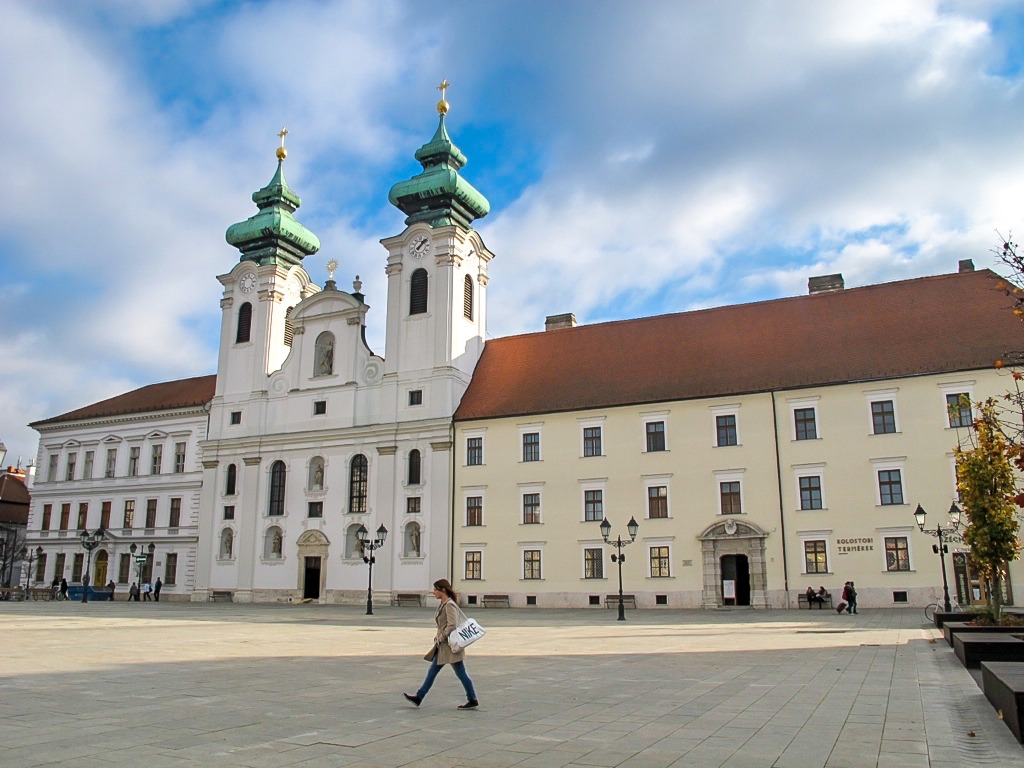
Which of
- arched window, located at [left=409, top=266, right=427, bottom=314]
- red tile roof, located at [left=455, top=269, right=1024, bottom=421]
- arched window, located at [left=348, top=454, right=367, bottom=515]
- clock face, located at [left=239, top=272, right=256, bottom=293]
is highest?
clock face, located at [left=239, top=272, right=256, bottom=293]

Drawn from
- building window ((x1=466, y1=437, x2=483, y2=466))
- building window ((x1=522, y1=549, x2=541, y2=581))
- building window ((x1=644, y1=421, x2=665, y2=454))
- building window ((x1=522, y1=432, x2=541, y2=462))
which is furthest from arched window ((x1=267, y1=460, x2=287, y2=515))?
building window ((x1=644, y1=421, x2=665, y2=454))

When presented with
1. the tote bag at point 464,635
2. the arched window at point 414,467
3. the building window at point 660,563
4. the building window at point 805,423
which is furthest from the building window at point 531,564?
the tote bag at point 464,635

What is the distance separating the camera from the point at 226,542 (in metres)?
48.5

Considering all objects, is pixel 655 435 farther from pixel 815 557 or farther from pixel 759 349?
pixel 815 557

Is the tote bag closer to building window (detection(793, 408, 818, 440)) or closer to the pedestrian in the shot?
the pedestrian

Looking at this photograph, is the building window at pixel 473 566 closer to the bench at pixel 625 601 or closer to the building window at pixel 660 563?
the bench at pixel 625 601

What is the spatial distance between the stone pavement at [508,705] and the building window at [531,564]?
1899 centimetres

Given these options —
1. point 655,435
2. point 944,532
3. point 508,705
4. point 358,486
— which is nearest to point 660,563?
point 655,435

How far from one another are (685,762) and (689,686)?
16.4ft

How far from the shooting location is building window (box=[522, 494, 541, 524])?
40125mm

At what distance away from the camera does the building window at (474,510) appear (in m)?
41.6

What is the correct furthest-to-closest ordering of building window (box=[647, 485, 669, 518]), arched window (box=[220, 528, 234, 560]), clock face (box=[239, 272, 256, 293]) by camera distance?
1. clock face (box=[239, 272, 256, 293])
2. arched window (box=[220, 528, 234, 560])
3. building window (box=[647, 485, 669, 518])

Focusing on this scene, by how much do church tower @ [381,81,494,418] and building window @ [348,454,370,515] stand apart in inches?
168

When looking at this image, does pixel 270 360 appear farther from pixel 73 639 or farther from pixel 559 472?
pixel 73 639
